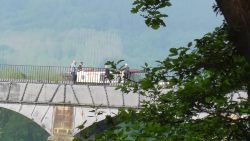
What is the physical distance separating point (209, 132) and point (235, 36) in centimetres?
107

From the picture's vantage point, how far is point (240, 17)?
4.00m

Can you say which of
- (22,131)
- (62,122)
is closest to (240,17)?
(62,122)

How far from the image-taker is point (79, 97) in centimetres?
2786

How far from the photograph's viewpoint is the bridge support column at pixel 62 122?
27734 mm

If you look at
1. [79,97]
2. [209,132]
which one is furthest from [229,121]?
[79,97]

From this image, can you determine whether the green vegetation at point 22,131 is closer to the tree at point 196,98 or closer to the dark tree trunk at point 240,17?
the tree at point 196,98

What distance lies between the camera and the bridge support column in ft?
91.0

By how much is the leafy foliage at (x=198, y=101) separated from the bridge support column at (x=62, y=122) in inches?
863

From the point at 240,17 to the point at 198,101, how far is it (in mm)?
1698

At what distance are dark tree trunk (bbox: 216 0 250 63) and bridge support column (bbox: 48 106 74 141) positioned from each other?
23833mm

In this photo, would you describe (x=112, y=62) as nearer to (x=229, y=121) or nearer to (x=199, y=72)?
(x=199, y=72)

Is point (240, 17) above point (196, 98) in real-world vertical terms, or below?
above

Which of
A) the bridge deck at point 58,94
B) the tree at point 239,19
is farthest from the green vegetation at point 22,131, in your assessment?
the tree at point 239,19

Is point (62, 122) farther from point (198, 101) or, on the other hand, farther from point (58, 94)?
point (198, 101)
